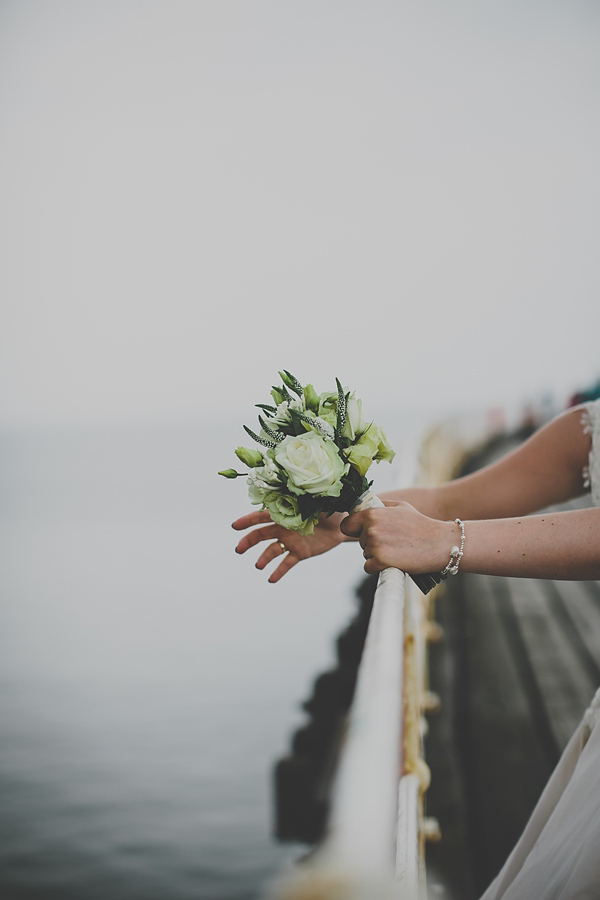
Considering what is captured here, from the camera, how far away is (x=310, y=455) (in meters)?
1.38

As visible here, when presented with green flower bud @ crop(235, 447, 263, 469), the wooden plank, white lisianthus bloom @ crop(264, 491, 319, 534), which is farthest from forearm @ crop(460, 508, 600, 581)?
the wooden plank

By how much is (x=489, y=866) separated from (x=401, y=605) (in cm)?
168

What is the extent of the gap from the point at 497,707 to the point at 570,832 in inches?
83.8

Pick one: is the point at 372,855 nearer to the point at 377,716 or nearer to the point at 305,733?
the point at 377,716

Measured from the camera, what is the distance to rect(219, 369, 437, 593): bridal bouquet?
4.57ft

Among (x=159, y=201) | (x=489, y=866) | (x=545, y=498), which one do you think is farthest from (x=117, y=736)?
(x=159, y=201)

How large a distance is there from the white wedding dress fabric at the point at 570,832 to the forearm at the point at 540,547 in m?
0.41

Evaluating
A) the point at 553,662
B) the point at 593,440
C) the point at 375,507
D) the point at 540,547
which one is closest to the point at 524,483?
the point at 593,440

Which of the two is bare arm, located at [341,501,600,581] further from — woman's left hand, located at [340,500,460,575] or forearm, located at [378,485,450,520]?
forearm, located at [378,485,450,520]

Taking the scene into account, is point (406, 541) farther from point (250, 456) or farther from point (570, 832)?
point (570, 832)

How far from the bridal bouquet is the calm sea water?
26.5 feet

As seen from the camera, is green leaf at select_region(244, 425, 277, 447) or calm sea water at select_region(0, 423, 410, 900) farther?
calm sea water at select_region(0, 423, 410, 900)

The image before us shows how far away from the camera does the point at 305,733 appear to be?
6.86 metres

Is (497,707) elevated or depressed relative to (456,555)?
depressed
